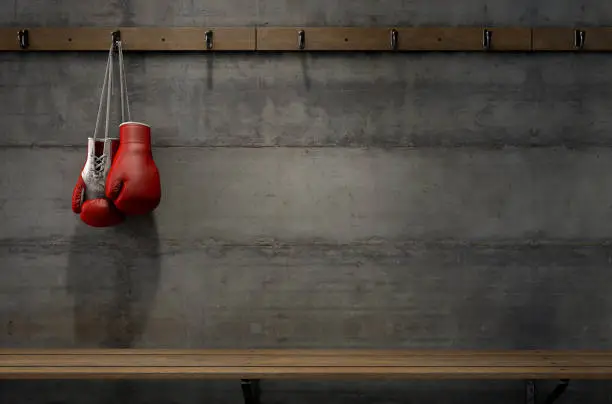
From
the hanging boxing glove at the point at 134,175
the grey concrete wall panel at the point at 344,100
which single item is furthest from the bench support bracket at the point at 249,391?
the grey concrete wall panel at the point at 344,100

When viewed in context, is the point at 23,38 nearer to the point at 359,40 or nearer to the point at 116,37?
the point at 116,37

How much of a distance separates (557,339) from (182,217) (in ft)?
6.26

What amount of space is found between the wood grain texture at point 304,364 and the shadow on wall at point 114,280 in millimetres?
183

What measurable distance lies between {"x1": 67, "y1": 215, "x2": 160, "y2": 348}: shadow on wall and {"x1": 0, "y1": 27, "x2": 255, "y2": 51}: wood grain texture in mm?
845

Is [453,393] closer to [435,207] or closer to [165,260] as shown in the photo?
[435,207]

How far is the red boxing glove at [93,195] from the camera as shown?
2486 mm

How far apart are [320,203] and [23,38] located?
1.64 meters

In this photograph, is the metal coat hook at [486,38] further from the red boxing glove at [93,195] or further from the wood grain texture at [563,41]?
the red boxing glove at [93,195]

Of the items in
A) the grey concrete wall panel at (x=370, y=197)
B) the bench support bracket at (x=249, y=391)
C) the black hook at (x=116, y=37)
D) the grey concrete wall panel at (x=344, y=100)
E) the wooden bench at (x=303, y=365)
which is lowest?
the bench support bracket at (x=249, y=391)

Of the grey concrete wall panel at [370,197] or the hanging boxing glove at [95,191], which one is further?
the grey concrete wall panel at [370,197]

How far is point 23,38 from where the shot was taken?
106 inches

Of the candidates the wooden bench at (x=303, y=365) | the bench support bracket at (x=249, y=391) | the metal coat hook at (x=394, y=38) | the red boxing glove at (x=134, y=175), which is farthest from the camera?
the metal coat hook at (x=394, y=38)

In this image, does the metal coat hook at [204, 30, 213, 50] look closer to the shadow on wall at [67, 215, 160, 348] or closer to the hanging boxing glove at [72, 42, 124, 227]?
the hanging boxing glove at [72, 42, 124, 227]

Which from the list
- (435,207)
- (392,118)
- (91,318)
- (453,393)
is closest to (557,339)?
(453,393)
